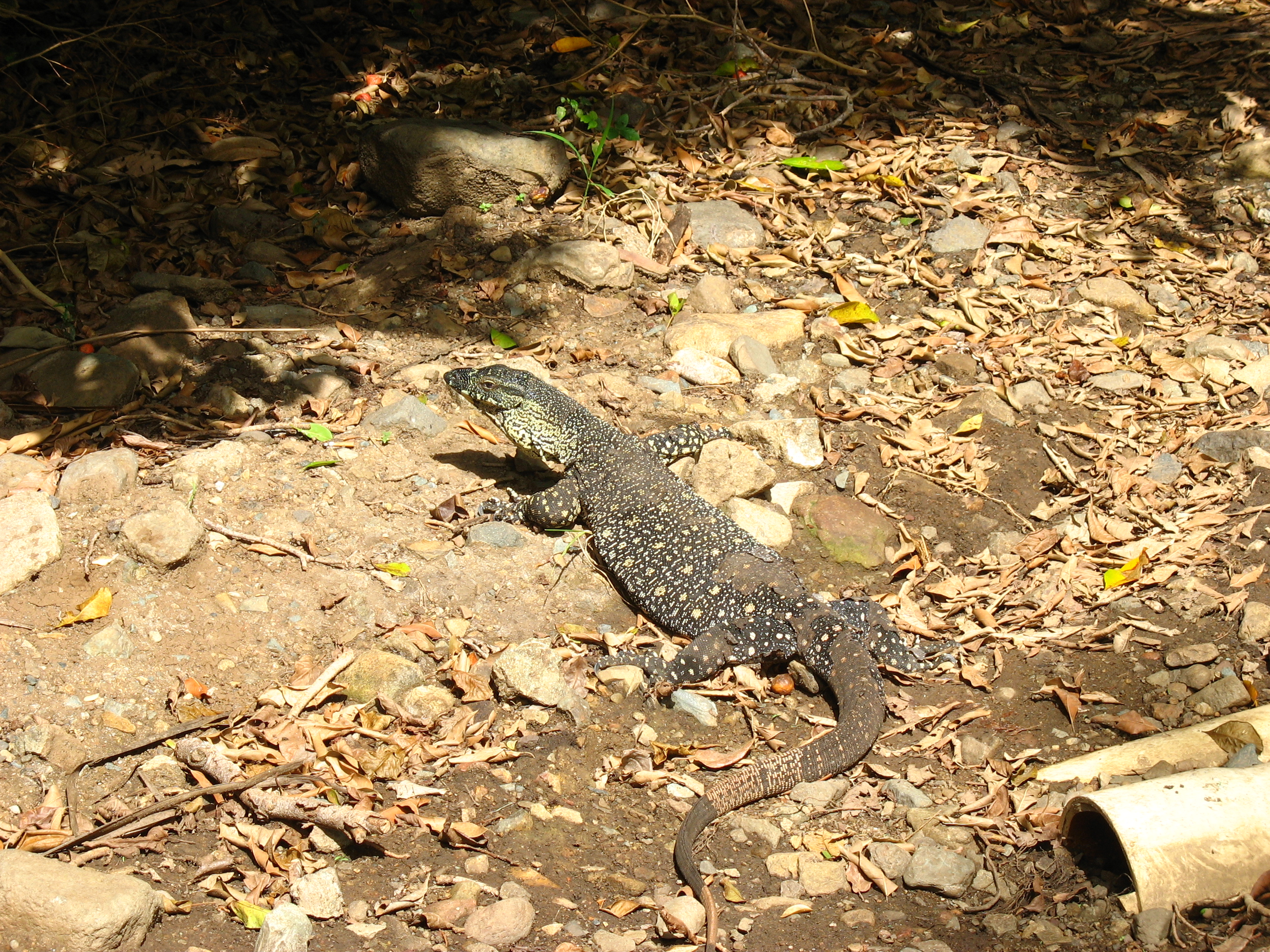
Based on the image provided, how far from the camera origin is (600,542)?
214 inches

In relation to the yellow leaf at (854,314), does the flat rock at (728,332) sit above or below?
below

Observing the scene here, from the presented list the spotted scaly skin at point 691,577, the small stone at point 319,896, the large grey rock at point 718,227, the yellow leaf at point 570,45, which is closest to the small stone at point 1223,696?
the spotted scaly skin at point 691,577

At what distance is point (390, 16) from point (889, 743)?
806 cm

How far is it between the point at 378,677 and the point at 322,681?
0.79ft

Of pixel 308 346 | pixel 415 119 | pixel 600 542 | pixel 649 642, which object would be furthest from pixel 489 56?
pixel 649 642

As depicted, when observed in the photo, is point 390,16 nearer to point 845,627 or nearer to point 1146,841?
point 845,627

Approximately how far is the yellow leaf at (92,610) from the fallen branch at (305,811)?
949 millimetres

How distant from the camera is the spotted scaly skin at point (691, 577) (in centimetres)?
439

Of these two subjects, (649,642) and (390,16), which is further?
(390,16)

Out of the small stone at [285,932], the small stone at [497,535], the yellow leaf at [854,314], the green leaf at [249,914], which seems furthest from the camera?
the yellow leaf at [854,314]

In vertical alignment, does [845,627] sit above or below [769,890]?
above

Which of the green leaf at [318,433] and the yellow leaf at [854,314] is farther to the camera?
the yellow leaf at [854,314]

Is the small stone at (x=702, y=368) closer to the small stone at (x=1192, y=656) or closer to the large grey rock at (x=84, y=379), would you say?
the small stone at (x=1192, y=656)

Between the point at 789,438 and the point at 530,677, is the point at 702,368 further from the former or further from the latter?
the point at 530,677
